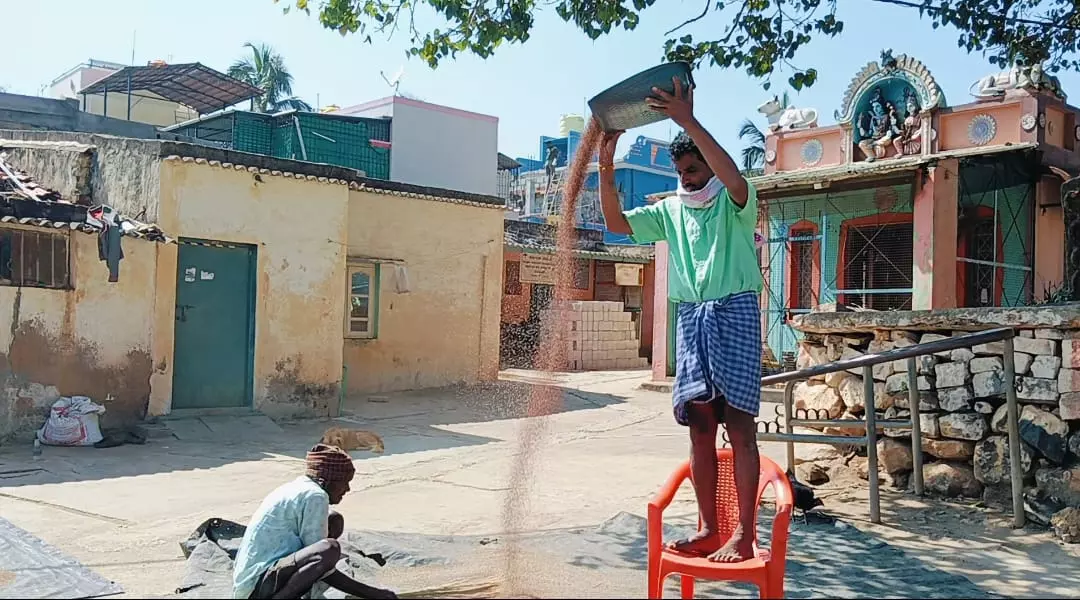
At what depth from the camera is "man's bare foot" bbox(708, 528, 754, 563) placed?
2.77 meters

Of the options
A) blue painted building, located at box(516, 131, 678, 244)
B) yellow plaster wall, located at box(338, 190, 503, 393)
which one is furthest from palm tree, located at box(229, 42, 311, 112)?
yellow plaster wall, located at box(338, 190, 503, 393)

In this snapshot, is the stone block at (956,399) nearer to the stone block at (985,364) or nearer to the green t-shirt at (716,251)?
the stone block at (985,364)

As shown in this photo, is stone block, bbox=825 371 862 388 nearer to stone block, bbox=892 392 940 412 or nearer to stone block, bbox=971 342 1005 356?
stone block, bbox=892 392 940 412

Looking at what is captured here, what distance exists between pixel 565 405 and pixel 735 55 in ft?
24.8

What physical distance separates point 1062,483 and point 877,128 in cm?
991

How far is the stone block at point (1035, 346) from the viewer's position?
489cm

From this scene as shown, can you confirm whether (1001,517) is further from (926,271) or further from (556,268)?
(926,271)

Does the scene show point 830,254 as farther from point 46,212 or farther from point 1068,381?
point 46,212

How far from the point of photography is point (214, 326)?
33.0 ft

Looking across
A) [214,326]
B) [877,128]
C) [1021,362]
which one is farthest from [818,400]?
[877,128]

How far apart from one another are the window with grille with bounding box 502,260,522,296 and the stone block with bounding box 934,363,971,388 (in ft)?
42.5

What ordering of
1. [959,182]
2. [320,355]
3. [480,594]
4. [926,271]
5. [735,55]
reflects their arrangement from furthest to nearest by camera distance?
[959,182]
[926,271]
[320,355]
[735,55]
[480,594]

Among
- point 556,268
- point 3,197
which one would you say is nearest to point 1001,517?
point 556,268

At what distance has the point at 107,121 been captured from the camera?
1911 centimetres
